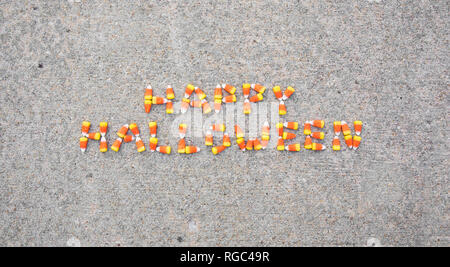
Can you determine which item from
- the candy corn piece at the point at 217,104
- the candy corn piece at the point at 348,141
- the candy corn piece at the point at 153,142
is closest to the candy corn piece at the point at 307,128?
the candy corn piece at the point at 348,141

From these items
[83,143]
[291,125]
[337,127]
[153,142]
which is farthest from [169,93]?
[337,127]

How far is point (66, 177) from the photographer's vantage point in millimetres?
4430

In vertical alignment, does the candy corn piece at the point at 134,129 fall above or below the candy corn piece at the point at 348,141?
above

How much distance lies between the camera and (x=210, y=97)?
4.45m

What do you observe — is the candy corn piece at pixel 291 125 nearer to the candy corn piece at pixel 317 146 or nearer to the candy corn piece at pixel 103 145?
the candy corn piece at pixel 317 146

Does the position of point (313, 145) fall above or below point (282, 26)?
below

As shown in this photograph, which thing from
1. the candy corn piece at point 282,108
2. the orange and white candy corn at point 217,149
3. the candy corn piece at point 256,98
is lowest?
the orange and white candy corn at point 217,149

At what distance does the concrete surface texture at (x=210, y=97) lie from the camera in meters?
4.41

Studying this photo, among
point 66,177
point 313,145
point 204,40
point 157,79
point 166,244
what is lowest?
point 166,244

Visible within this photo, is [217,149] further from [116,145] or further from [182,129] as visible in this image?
[116,145]

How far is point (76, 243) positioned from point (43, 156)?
3.20 ft

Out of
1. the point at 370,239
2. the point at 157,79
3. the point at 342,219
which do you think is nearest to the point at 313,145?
the point at 342,219

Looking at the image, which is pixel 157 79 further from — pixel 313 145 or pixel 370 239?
pixel 370 239

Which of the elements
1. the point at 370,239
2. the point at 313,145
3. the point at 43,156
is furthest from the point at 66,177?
the point at 370,239
